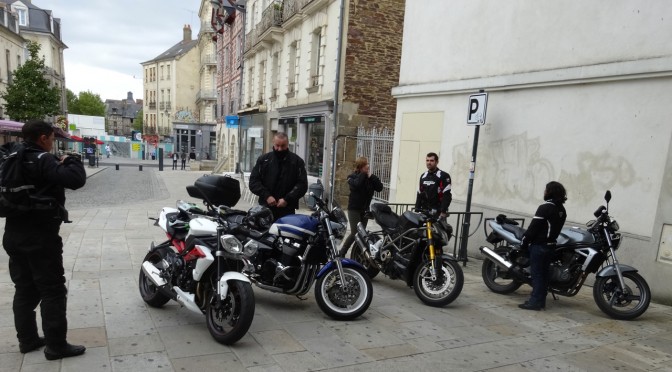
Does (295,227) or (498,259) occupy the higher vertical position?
(295,227)

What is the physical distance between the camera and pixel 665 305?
5.38m

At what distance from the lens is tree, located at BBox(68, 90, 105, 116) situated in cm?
7325

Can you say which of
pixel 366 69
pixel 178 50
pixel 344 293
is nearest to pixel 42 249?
pixel 344 293

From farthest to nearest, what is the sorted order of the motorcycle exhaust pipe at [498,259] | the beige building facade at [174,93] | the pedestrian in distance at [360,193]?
the beige building facade at [174,93] < the pedestrian in distance at [360,193] < the motorcycle exhaust pipe at [498,259]

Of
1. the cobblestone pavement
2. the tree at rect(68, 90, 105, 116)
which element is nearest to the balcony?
the tree at rect(68, 90, 105, 116)

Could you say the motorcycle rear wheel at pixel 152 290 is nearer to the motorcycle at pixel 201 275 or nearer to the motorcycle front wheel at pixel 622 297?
the motorcycle at pixel 201 275

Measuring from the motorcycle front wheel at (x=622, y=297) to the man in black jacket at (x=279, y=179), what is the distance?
3.55m

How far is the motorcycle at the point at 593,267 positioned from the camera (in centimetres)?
487

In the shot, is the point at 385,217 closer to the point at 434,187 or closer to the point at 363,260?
the point at 363,260

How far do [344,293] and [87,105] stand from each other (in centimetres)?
8447

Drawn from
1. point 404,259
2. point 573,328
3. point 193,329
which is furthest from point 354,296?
point 573,328

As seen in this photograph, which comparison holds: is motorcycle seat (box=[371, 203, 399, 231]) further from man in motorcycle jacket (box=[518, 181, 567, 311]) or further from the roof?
the roof

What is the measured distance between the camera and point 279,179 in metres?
5.62

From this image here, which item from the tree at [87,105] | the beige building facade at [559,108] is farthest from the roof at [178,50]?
the beige building facade at [559,108]
